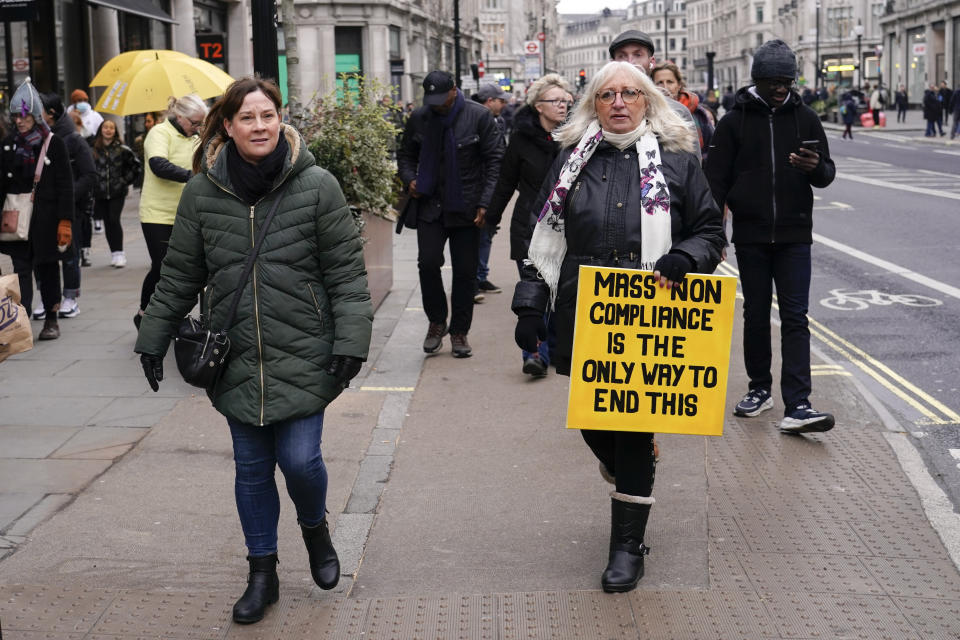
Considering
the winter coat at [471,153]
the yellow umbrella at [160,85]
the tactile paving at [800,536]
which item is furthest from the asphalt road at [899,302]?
the yellow umbrella at [160,85]

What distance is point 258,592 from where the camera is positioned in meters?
4.09

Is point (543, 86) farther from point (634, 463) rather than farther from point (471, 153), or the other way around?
point (634, 463)

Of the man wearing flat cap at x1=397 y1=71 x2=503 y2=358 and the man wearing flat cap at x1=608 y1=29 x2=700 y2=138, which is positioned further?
the man wearing flat cap at x1=397 y1=71 x2=503 y2=358

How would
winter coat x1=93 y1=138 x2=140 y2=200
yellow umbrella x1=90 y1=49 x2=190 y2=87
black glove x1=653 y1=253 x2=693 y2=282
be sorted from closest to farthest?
black glove x1=653 y1=253 x2=693 y2=282
yellow umbrella x1=90 y1=49 x2=190 y2=87
winter coat x1=93 y1=138 x2=140 y2=200

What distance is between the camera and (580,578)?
14.4 ft


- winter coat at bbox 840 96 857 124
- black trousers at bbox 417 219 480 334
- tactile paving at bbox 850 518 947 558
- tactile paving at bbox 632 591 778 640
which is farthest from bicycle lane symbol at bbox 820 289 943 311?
winter coat at bbox 840 96 857 124

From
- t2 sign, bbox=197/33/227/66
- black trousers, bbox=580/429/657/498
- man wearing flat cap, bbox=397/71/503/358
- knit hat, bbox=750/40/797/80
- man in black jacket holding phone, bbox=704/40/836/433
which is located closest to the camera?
black trousers, bbox=580/429/657/498

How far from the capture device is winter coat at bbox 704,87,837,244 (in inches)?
244

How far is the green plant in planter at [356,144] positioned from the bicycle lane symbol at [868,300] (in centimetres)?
398

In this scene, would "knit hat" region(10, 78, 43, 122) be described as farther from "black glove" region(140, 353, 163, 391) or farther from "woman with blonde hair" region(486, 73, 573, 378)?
"black glove" region(140, 353, 163, 391)

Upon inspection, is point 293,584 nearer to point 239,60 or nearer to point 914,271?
point 914,271

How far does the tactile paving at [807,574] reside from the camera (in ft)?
13.9

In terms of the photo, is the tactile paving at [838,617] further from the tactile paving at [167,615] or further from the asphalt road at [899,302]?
the tactile paving at [167,615]

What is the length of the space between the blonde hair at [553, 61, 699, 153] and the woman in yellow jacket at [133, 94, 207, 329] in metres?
4.57
